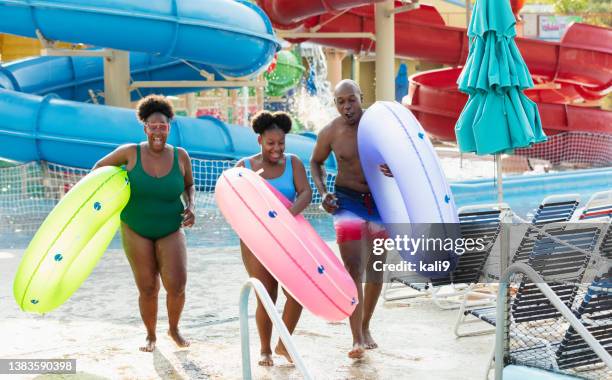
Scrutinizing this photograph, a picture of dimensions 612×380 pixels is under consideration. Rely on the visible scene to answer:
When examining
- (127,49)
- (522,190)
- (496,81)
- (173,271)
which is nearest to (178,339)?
(173,271)

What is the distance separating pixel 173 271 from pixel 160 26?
5839 mm

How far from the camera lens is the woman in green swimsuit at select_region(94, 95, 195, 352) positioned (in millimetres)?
5316

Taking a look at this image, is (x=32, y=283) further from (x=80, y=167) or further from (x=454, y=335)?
(x=80, y=167)

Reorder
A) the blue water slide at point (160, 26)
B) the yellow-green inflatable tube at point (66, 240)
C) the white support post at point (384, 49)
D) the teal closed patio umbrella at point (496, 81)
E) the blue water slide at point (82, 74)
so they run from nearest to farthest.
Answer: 1. the yellow-green inflatable tube at point (66, 240)
2. the teal closed patio umbrella at point (496, 81)
3. the blue water slide at point (160, 26)
4. the blue water slide at point (82, 74)
5. the white support post at point (384, 49)

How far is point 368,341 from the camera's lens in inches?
210

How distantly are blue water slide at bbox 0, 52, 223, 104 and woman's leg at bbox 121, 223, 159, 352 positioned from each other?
301 inches

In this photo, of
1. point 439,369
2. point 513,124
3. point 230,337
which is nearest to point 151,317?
point 230,337

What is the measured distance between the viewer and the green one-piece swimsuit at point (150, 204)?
209 inches

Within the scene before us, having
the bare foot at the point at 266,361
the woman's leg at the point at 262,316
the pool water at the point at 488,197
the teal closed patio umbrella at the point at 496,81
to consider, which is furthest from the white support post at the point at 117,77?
the bare foot at the point at 266,361

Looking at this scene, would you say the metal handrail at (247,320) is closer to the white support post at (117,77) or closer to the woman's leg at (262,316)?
the woman's leg at (262,316)

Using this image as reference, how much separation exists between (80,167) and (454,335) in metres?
6.52

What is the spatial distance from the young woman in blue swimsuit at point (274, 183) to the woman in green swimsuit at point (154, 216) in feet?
1.41

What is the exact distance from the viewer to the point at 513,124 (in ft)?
21.6

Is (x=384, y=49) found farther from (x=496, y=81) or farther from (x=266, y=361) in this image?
(x=266, y=361)
